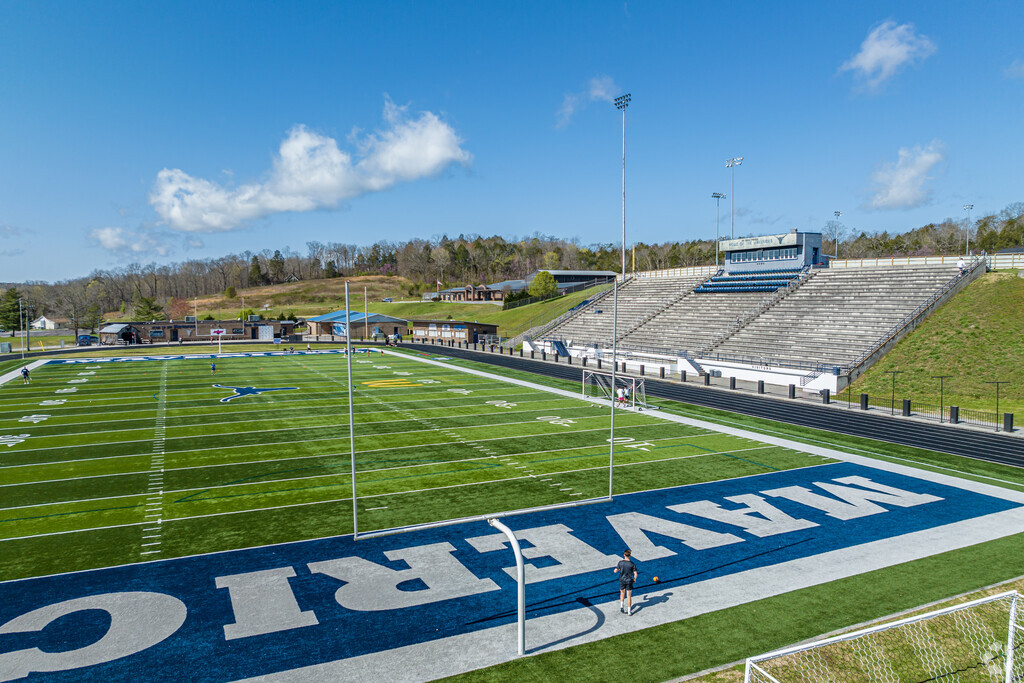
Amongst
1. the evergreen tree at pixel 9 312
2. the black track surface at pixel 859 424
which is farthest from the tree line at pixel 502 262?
the black track surface at pixel 859 424

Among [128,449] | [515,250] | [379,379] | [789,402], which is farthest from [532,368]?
[515,250]

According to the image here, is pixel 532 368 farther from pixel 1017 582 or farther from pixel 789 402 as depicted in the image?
pixel 1017 582

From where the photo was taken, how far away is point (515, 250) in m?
192

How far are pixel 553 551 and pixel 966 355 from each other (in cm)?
3455

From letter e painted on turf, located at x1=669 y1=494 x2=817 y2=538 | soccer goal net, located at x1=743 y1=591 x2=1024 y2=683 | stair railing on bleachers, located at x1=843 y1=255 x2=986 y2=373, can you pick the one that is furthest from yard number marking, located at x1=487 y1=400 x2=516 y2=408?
soccer goal net, located at x1=743 y1=591 x2=1024 y2=683

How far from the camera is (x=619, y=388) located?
111ft

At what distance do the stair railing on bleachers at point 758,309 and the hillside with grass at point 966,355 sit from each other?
12336 mm

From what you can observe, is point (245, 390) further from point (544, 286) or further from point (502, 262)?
point (502, 262)

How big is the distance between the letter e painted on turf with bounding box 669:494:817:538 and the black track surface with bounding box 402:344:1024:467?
1104 cm

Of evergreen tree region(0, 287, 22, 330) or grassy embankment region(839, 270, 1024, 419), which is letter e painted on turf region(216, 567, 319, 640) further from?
evergreen tree region(0, 287, 22, 330)

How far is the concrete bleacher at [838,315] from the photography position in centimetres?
3991

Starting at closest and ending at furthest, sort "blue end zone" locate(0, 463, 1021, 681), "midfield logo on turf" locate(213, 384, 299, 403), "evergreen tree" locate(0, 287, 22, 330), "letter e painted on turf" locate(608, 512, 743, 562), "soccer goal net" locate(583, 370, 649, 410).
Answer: "blue end zone" locate(0, 463, 1021, 681)
"letter e painted on turf" locate(608, 512, 743, 562)
"soccer goal net" locate(583, 370, 649, 410)
"midfield logo on turf" locate(213, 384, 299, 403)
"evergreen tree" locate(0, 287, 22, 330)

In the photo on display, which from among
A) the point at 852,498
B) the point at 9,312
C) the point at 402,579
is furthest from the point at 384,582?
the point at 9,312

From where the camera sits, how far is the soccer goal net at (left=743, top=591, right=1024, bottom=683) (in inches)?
353
